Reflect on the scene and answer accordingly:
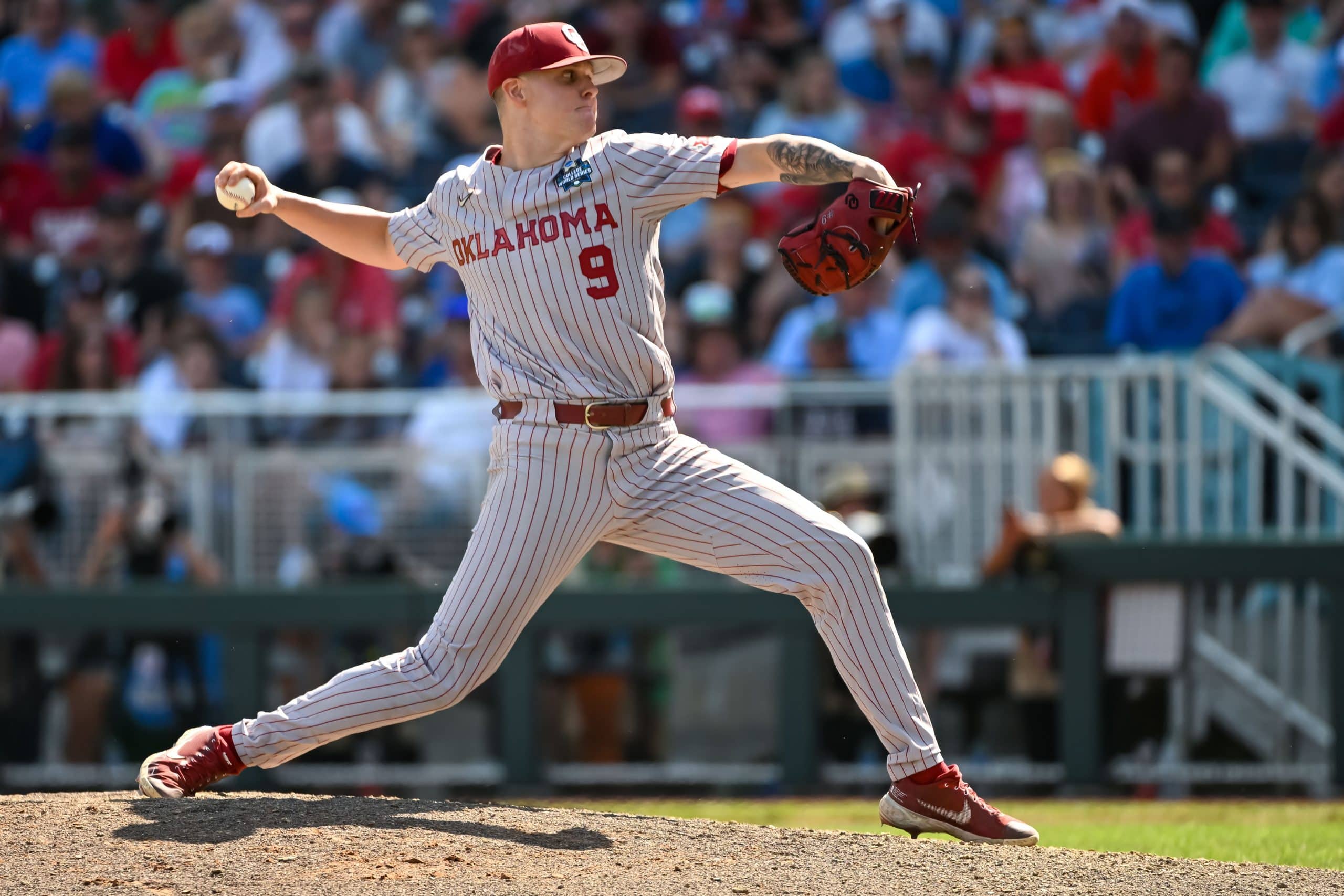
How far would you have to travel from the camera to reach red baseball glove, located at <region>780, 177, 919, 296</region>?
3.97m

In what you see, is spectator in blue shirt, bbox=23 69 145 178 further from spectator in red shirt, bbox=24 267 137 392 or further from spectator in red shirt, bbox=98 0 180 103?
spectator in red shirt, bbox=24 267 137 392

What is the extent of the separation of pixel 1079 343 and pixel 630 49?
4151mm

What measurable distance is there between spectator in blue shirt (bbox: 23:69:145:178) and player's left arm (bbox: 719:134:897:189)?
893cm

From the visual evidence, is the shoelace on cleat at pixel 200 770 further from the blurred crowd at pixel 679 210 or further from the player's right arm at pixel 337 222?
the blurred crowd at pixel 679 210

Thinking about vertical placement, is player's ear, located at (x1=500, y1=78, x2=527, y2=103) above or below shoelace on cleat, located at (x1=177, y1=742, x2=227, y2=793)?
above

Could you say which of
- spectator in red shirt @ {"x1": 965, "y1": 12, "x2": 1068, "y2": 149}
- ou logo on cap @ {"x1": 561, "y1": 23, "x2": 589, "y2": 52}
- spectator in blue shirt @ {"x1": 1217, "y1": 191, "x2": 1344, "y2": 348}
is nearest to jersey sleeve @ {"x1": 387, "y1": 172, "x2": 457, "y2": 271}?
ou logo on cap @ {"x1": 561, "y1": 23, "x2": 589, "y2": 52}

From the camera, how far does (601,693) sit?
8.27 meters

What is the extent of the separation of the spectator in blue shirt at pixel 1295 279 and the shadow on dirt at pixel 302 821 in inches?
224

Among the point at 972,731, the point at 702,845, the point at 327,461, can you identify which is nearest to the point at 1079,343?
the point at 972,731

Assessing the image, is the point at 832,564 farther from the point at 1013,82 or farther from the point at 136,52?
the point at 136,52

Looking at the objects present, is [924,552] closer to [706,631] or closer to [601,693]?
[706,631]

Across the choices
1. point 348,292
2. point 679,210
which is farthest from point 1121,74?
point 348,292

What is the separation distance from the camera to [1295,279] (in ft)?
30.0

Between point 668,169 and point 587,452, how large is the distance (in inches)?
28.4
